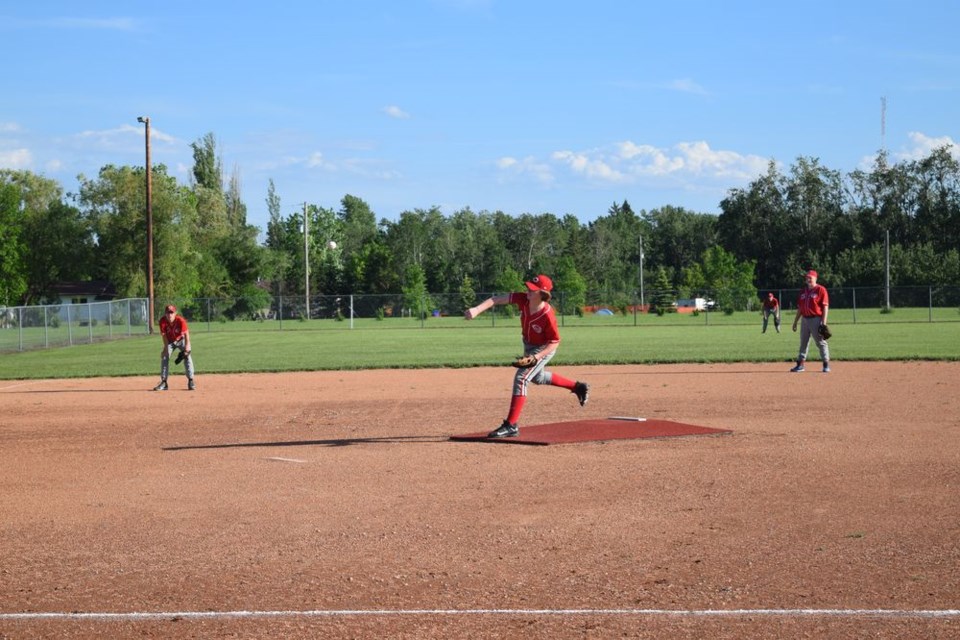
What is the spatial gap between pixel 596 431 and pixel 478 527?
4.89 meters

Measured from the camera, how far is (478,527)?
8.22 metres

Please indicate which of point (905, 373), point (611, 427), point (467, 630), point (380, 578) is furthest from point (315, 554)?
point (905, 373)

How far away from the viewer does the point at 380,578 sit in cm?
679

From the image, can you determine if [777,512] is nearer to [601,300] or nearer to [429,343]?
[429,343]

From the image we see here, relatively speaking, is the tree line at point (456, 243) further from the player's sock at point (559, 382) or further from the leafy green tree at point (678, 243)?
the player's sock at point (559, 382)

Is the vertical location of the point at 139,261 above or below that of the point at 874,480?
above

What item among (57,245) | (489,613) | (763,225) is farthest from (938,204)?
(489,613)

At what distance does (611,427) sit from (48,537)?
7060 millimetres

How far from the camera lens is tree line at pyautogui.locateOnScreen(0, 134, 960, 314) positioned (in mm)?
73125

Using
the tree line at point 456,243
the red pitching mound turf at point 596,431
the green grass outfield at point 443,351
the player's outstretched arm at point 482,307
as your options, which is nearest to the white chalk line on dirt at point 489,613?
the player's outstretched arm at point 482,307

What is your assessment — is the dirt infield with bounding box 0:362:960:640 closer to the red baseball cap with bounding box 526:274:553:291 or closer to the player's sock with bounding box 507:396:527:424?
the player's sock with bounding box 507:396:527:424

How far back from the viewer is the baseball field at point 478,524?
5969 millimetres

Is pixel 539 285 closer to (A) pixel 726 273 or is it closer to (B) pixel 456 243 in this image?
(A) pixel 726 273

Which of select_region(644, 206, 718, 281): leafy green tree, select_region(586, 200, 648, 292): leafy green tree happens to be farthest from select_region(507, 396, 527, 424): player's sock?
select_region(644, 206, 718, 281): leafy green tree
